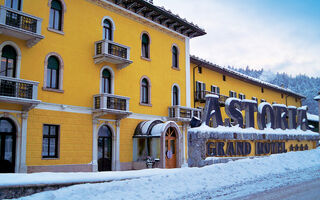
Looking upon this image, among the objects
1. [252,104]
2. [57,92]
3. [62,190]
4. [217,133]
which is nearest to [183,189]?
[62,190]

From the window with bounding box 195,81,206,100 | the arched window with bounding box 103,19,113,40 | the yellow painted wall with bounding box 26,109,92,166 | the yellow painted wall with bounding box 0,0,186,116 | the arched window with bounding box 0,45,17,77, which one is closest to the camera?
the arched window with bounding box 0,45,17,77

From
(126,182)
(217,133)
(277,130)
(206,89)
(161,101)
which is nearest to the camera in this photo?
(126,182)

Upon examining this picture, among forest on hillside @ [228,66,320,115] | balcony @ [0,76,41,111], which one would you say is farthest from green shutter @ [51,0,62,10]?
forest on hillside @ [228,66,320,115]

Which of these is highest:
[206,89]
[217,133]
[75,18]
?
[75,18]

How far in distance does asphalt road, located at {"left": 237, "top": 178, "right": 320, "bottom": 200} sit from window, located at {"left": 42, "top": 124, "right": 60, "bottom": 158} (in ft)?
40.2

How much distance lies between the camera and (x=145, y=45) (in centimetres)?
2553

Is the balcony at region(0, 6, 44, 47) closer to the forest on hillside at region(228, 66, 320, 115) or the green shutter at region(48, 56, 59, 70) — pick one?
the green shutter at region(48, 56, 59, 70)

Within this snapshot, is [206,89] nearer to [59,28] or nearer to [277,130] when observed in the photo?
[277,130]

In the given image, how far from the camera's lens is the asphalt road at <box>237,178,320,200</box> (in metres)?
9.27

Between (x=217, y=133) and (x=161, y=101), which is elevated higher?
(x=161, y=101)

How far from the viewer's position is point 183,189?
10.9 m

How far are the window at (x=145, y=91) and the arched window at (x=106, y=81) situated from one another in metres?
3.38

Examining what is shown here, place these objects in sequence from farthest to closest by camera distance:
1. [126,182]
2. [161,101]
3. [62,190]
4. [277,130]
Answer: [161,101]
[277,130]
[126,182]
[62,190]

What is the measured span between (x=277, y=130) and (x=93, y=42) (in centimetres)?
1316
